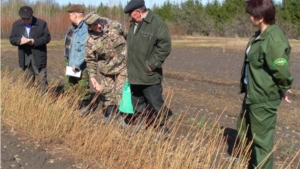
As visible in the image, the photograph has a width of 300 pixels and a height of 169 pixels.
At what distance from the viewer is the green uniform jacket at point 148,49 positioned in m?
4.90

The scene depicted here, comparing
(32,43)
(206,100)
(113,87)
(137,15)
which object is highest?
(137,15)

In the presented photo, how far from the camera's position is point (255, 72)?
404cm

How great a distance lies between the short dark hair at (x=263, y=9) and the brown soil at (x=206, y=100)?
3.05 feet

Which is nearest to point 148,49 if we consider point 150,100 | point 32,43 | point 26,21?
point 150,100

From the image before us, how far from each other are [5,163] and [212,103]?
4833 mm

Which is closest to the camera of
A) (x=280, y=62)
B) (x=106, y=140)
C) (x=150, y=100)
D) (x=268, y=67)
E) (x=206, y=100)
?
(x=280, y=62)

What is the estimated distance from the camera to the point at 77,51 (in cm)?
613

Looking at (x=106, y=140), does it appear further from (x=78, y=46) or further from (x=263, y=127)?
(x=78, y=46)

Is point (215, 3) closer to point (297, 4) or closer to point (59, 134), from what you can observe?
point (297, 4)

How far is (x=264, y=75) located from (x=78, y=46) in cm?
299

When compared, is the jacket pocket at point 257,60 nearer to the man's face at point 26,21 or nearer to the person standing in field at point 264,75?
the person standing in field at point 264,75

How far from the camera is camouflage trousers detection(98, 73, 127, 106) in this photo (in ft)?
18.4

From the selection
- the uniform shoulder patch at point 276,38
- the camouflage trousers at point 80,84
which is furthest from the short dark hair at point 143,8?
the camouflage trousers at point 80,84

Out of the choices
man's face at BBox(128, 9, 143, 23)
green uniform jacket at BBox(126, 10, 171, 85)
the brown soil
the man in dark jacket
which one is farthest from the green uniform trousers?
the man in dark jacket
